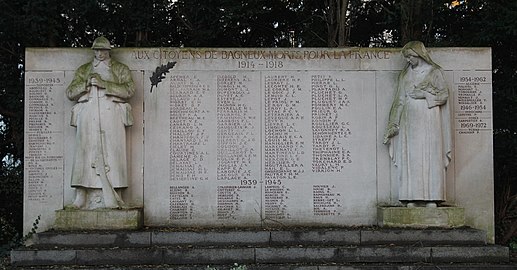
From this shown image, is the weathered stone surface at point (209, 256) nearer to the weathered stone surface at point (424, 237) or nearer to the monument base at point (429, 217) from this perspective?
the weathered stone surface at point (424, 237)

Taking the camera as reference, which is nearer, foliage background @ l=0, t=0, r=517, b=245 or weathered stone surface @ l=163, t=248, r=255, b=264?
weathered stone surface @ l=163, t=248, r=255, b=264

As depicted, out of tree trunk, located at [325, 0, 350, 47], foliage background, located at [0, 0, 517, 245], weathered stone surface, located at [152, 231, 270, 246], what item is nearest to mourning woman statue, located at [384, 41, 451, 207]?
weathered stone surface, located at [152, 231, 270, 246]

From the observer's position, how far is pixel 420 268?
33.2 feet

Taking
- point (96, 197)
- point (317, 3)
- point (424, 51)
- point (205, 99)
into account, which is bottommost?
point (96, 197)

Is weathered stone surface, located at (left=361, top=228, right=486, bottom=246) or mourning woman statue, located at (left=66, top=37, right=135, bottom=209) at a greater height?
mourning woman statue, located at (left=66, top=37, right=135, bottom=209)

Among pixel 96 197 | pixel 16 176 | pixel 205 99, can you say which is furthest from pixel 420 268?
pixel 16 176

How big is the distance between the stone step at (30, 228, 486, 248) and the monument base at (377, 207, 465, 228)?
0.83 feet

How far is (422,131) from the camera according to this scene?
11.1 m

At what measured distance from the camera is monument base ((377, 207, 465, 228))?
11.0 m

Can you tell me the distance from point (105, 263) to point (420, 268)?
4.72m

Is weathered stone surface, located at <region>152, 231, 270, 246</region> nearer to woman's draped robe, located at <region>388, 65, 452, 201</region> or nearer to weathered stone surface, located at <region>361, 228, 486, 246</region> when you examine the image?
weathered stone surface, located at <region>361, 228, 486, 246</region>

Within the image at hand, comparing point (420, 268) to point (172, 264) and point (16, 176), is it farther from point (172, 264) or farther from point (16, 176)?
point (16, 176)

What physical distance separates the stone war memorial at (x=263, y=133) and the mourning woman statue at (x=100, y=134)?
0.16 m

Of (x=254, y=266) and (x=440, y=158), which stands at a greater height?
(x=440, y=158)
